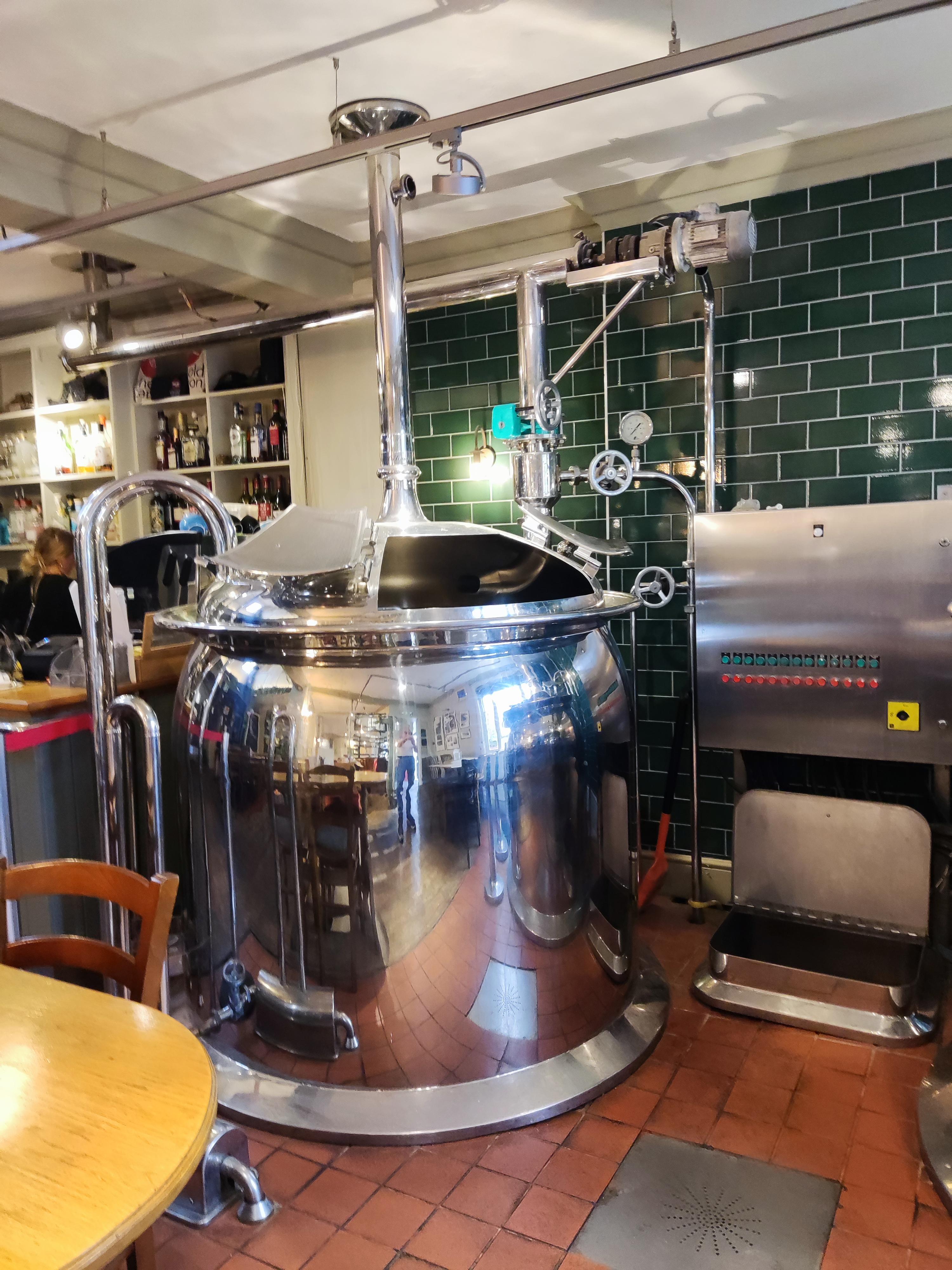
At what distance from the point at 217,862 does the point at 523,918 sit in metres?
0.82

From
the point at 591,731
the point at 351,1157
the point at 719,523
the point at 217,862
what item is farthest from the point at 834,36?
the point at 351,1157

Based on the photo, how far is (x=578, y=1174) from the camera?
196 cm

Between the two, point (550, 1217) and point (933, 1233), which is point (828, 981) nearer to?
point (933, 1233)

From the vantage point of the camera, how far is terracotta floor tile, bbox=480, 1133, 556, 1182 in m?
1.98

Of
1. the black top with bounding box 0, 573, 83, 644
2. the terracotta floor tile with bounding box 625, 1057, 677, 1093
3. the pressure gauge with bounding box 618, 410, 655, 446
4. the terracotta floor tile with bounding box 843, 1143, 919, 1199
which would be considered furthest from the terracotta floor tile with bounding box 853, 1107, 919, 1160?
the black top with bounding box 0, 573, 83, 644

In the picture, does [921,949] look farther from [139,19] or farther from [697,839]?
[139,19]

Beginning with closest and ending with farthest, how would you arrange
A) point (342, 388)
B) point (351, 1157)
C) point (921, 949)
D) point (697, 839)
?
point (351, 1157) → point (921, 949) → point (697, 839) → point (342, 388)

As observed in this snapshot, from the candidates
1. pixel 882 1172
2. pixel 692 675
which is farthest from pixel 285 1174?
pixel 692 675

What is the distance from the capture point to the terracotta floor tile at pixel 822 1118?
6.85 ft

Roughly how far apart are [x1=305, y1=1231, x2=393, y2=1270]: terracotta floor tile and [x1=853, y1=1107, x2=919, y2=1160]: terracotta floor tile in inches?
44.8

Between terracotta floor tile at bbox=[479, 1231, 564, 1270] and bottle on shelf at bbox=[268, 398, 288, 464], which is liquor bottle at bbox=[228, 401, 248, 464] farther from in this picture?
terracotta floor tile at bbox=[479, 1231, 564, 1270]

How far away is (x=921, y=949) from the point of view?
9.02 feet

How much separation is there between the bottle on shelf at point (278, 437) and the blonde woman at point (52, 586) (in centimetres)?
116

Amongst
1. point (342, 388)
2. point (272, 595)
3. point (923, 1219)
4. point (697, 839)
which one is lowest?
point (923, 1219)
